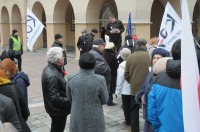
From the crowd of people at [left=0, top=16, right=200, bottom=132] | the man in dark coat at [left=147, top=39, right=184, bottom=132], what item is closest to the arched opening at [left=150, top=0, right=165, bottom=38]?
the crowd of people at [left=0, top=16, right=200, bottom=132]

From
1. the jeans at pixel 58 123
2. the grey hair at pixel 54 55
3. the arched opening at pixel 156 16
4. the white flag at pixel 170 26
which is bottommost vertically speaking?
the jeans at pixel 58 123

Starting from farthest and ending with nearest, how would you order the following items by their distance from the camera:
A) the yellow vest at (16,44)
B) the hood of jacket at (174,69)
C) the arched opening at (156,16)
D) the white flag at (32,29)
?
the arched opening at (156,16), the yellow vest at (16,44), the white flag at (32,29), the hood of jacket at (174,69)

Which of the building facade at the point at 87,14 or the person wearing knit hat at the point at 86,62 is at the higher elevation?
the building facade at the point at 87,14

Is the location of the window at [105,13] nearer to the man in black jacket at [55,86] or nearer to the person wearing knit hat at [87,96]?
the man in black jacket at [55,86]

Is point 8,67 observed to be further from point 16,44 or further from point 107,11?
point 107,11

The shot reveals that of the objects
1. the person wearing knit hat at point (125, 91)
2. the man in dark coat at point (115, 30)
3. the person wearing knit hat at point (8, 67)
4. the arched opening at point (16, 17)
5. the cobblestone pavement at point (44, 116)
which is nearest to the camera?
the person wearing knit hat at point (8, 67)

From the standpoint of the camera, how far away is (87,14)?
14.1 meters

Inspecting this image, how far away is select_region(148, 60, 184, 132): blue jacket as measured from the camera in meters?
2.93

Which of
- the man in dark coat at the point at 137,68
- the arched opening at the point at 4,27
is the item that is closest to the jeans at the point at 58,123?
the man in dark coat at the point at 137,68

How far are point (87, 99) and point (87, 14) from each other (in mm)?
11026

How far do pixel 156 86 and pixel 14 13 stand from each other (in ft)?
67.6

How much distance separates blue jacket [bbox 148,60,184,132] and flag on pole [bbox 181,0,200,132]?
76 centimetres

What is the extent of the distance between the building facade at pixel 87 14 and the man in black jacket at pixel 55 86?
8.03m

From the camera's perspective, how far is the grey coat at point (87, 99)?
11.3ft
